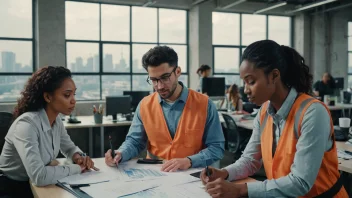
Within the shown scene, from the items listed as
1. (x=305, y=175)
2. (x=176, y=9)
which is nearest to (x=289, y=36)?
(x=176, y=9)

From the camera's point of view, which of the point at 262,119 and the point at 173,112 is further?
the point at 173,112

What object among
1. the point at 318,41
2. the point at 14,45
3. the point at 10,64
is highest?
the point at 318,41

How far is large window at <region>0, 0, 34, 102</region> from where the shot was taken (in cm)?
741

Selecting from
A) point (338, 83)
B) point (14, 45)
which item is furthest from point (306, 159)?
point (338, 83)

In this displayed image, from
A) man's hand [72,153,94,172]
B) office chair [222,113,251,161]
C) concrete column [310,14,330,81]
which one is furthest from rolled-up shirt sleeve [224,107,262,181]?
concrete column [310,14,330,81]

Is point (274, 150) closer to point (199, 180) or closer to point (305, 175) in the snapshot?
point (305, 175)

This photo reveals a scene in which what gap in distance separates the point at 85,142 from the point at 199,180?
400 centimetres

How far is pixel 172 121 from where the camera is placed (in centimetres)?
213

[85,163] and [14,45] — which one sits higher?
[14,45]

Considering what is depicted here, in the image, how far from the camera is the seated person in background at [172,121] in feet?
6.66

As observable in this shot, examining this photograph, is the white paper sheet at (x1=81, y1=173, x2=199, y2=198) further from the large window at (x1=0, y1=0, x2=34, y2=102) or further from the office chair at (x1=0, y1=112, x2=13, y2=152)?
the large window at (x1=0, y1=0, x2=34, y2=102)

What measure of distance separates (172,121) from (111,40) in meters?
6.66

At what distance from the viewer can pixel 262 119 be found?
163 cm

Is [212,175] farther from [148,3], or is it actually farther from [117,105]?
[148,3]
